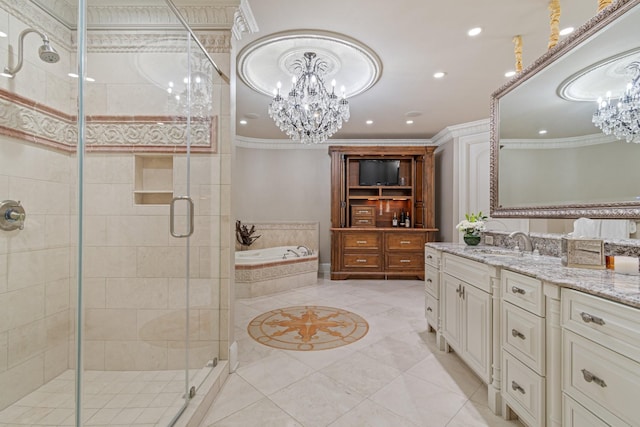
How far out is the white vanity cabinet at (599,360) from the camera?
877mm

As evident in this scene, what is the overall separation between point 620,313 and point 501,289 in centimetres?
62

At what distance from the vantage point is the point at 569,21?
1999 millimetres

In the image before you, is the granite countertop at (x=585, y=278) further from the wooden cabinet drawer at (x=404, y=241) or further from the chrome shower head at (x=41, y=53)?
the wooden cabinet drawer at (x=404, y=241)

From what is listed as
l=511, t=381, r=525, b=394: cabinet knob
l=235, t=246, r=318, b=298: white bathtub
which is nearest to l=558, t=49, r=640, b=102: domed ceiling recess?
l=511, t=381, r=525, b=394: cabinet knob

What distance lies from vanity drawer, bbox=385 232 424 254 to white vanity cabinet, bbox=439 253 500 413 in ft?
7.92

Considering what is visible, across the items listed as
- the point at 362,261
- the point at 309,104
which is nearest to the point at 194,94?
the point at 309,104

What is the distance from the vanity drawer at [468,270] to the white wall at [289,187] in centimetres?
328

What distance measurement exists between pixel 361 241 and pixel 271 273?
172 centimetres

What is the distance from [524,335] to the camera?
1324 millimetres

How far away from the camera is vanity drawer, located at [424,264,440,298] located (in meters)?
2.33

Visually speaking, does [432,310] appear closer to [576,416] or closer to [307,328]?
[307,328]

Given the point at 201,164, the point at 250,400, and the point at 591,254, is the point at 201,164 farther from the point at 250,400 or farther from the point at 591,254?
the point at 591,254

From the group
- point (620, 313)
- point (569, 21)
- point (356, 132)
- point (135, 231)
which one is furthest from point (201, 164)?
point (356, 132)

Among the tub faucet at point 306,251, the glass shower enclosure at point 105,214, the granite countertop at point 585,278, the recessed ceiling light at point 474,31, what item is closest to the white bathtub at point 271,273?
the tub faucet at point 306,251
